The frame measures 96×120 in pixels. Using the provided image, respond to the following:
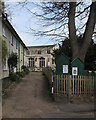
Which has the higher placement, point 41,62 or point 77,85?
point 41,62

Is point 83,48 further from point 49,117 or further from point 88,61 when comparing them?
point 88,61

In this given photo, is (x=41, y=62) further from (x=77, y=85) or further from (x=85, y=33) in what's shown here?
(x=77, y=85)

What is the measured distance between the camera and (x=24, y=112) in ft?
16.1

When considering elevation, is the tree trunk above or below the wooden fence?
above

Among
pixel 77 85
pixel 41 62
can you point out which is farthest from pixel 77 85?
pixel 41 62

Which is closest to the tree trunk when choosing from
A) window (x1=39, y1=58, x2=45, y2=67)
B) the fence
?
the fence

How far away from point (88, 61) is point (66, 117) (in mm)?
10675

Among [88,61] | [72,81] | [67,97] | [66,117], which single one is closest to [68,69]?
[72,81]

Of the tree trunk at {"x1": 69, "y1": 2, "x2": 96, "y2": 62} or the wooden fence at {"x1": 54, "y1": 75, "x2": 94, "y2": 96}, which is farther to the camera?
the tree trunk at {"x1": 69, "y1": 2, "x2": 96, "y2": 62}

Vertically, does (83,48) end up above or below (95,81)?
above

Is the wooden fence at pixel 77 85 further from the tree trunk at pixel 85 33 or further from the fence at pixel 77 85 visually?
the tree trunk at pixel 85 33

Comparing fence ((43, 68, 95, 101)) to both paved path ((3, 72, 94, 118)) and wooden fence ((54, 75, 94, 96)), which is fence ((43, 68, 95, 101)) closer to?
wooden fence ((54, 75, 94, 96))

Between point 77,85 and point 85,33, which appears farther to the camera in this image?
point 85,33

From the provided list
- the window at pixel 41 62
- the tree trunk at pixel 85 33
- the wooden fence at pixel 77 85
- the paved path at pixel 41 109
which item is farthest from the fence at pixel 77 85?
the window at pixel 41 62
